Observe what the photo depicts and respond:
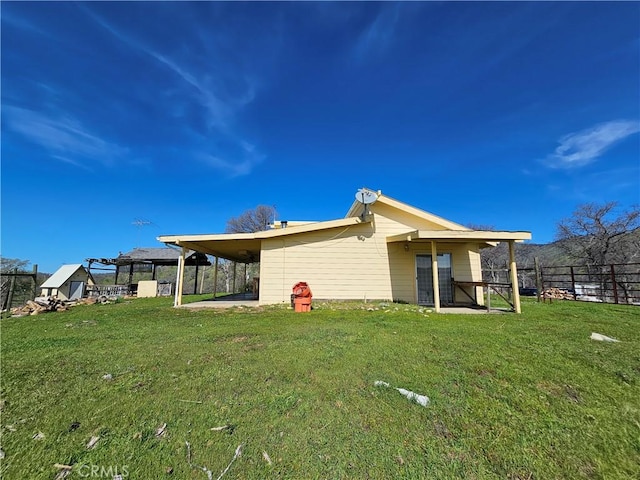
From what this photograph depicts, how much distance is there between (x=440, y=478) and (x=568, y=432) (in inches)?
54.3

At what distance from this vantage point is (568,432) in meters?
2.20

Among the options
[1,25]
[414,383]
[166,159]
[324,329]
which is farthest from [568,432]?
[166,159]

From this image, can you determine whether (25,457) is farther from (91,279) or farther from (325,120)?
(91,279)

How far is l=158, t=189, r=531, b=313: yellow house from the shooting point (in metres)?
10.3

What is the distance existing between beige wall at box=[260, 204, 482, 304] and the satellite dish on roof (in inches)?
41.4

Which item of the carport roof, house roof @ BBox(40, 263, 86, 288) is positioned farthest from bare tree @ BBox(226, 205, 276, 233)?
the carport roof

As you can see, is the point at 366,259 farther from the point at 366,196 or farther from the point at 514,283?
the point at 514,283

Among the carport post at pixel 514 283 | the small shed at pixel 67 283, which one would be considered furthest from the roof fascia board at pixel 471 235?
the small shed at pixel 67 283

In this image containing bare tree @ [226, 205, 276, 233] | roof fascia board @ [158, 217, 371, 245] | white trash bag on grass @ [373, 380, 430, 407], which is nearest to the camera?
white trash bag on grass @ [373, 380, 430, 407]

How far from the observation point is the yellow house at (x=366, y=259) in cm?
1026

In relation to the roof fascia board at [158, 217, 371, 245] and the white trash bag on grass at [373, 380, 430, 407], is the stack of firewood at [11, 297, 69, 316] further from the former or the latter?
the white trash bag on grass at [373, 380, 430, 407]

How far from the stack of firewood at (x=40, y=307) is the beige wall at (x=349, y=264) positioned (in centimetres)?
728

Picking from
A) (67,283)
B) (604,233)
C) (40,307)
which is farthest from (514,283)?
(67,283)

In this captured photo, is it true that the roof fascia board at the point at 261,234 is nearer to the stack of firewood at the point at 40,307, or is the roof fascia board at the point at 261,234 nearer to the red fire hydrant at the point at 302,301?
the red fire hydrant at the point at 302,301
